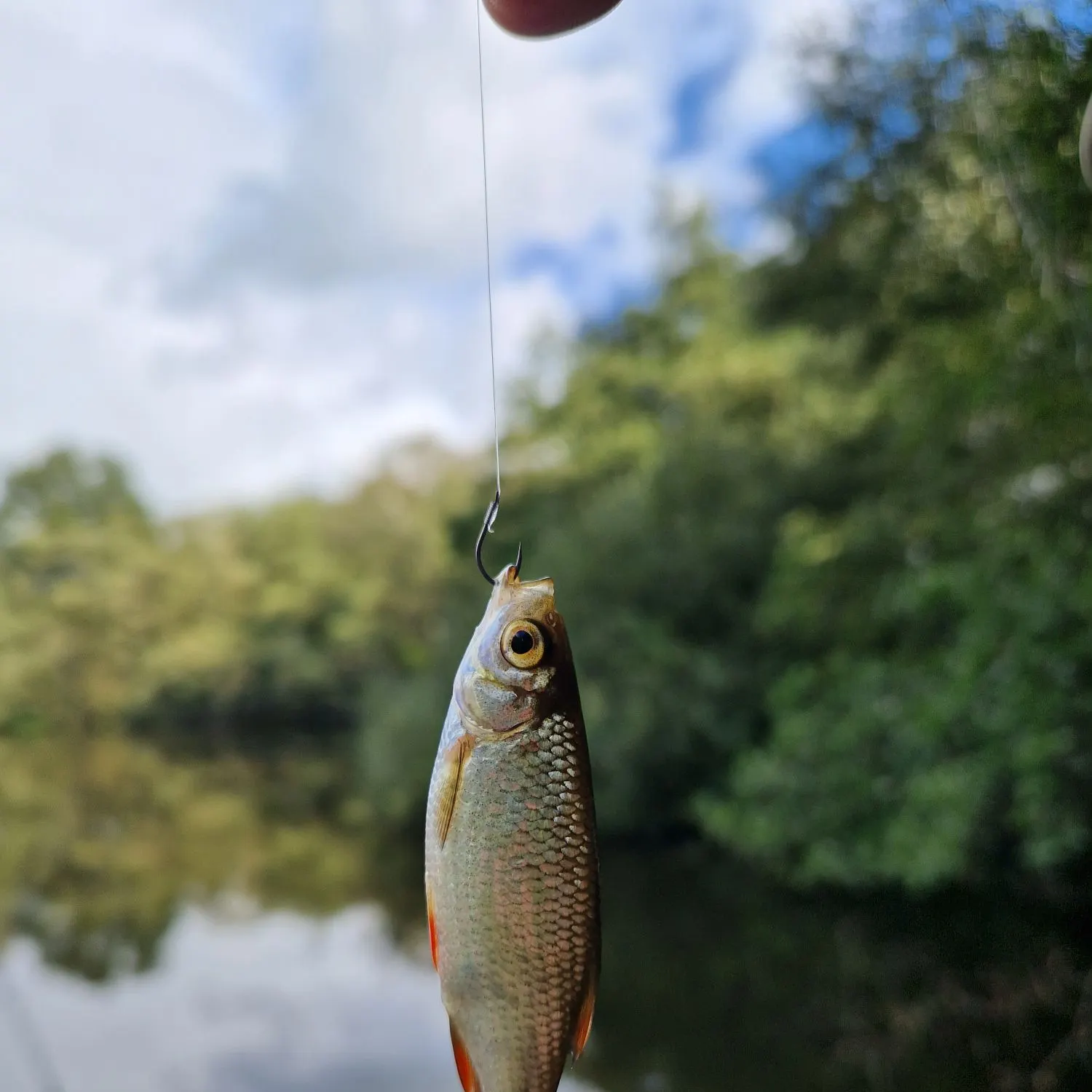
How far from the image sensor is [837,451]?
692 cm

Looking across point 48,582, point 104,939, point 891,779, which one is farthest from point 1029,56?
point 48,582

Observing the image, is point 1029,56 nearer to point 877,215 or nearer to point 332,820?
point 877,215

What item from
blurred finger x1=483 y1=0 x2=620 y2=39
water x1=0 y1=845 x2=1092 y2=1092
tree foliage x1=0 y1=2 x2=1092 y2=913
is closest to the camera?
blurred finger x1=483 y1=0 x2=620 y2=39

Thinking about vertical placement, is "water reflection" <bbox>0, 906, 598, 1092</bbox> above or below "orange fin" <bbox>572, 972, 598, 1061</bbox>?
above

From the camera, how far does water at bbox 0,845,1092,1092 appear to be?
4312mm

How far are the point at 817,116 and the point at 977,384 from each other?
1.46 metres

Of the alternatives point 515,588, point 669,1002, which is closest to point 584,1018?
point 515,588

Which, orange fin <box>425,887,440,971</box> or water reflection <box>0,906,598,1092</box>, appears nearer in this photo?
orange fin <box>425,887,440,971</box>

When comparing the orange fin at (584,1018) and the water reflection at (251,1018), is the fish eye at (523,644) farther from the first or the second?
the water reflection at (251,1018)

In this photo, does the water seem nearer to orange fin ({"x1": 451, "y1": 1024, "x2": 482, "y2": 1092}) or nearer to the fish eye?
orange fin ({"x1": 451, "y1": 1024, "x2": 482, "y2": 1092})

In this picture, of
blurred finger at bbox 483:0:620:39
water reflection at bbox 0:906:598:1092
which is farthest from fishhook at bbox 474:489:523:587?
water reflection at bbox 0:906:598:1092

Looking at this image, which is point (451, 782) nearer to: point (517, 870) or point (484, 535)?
point (517, 870)

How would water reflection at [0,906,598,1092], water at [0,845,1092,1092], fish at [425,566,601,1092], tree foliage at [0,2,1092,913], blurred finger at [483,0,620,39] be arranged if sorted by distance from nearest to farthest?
fish at [425,566,601,1092], blurred finger at [483,0,620,39], tree foliage at [0,2,1092,913], water at [0,845,1092,1092], water reflection at [0,906,598,1092]

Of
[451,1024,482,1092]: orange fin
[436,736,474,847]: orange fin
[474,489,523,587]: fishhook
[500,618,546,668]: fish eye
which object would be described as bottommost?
[451,1024,482,1092]: orange fin
